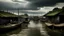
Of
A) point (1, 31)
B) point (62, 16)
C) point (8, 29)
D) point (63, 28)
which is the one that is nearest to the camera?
point (1, 31)

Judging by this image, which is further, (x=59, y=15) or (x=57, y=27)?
(x=59, y=15)

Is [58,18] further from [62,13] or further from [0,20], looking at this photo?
[0,20]

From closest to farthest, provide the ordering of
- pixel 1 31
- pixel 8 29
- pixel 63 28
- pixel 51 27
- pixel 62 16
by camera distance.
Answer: pixel 1 31 → pixel 8 29 → pixel 63 28 → pixel 51 27 → pixel 62 16

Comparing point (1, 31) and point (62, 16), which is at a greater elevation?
point (62, 16)

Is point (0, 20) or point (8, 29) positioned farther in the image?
point (0, 20)

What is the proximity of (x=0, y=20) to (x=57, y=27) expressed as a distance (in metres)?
14.6

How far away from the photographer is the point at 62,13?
29172 millimetres

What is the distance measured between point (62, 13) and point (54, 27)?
493cm

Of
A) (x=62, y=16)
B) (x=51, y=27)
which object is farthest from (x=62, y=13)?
(x=51, y=27)

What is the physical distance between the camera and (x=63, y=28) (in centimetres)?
2509

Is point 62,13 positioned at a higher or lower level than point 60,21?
higher

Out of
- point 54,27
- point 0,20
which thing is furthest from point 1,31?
point 54,27

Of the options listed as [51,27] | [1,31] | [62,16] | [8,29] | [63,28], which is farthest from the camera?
[62,16]

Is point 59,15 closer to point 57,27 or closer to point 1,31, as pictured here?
point 57,27
